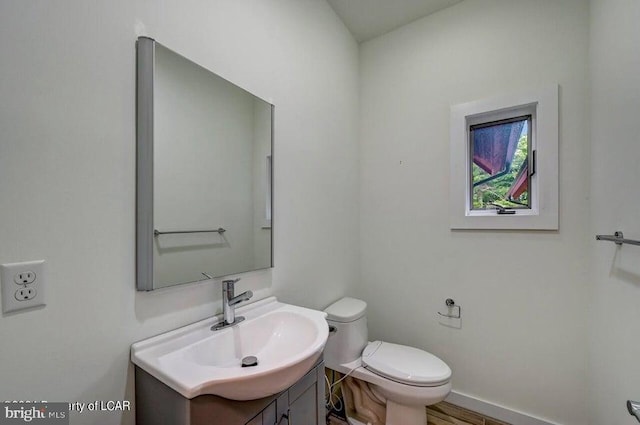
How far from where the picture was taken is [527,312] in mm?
1558

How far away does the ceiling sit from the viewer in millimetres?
1749

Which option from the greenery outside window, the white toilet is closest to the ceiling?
the greenery outside window

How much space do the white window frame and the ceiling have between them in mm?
700

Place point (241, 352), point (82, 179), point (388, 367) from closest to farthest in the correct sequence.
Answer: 1. point (82, 179)
2. point (241, 352)
3. point (388, 367)

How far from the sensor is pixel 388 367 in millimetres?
1441

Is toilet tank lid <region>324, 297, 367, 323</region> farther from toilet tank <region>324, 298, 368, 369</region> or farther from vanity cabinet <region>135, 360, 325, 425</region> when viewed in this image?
vanity cabinet <region>135, 360, 325, 425</region>

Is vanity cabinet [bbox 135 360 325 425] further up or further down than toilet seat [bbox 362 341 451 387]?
further up

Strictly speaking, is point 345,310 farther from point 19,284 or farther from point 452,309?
point 19,284

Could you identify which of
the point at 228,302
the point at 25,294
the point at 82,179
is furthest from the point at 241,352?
the point at 82,179

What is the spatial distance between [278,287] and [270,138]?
73cm

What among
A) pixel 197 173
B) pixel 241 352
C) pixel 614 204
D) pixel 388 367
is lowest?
pixel 388 367

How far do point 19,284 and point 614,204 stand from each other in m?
2.00

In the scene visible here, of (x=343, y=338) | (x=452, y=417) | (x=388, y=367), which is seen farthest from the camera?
(x=452, y=417)

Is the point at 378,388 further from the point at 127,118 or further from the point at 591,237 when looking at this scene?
the point at 127,118
